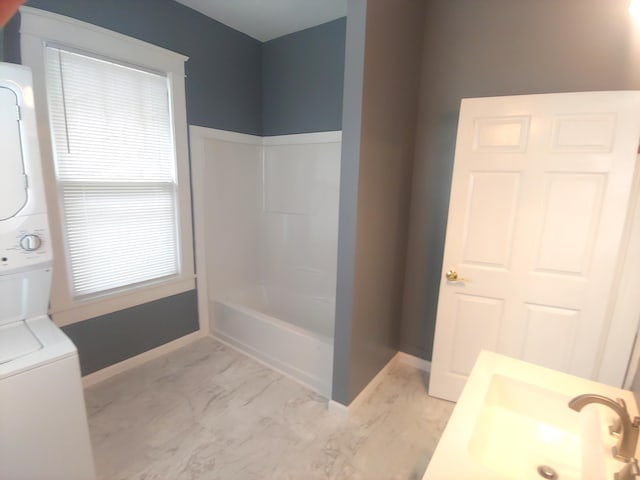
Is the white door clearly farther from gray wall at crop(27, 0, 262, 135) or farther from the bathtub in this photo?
gray wall at crop(27, 0, 262, 135)

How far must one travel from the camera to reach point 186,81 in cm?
247

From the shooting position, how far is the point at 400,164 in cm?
213

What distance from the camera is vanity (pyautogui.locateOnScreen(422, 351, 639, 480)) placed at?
74 cm

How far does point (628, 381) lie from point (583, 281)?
0.61 metres

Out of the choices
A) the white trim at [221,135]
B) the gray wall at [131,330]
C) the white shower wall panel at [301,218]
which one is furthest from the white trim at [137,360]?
the white trim at [221,135]

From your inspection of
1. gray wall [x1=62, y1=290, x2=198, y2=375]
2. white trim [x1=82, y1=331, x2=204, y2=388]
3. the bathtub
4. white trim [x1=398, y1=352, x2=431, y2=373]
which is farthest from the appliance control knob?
white trim [x1=398, y1=352, x2=431, y2=373]

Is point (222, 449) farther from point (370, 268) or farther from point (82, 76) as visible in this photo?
point (82, 76)

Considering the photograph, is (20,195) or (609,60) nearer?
(20,195)

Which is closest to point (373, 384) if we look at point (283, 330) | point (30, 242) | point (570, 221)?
point (283, 330)

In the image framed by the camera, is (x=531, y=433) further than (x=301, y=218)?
No

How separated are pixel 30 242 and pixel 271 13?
2291mm

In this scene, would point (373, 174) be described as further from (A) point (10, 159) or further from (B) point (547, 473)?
(A) point (10, 159)

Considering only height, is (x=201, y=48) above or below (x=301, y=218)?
above

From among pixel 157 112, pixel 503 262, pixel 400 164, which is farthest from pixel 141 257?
pixel 503 262
